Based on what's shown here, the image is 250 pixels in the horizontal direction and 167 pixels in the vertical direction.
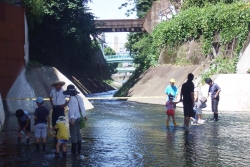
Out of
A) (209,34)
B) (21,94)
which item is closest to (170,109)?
(21,94)

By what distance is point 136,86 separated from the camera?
34.1m

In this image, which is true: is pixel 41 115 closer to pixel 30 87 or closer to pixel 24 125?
pixel 24 125

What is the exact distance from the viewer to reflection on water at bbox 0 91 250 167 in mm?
9586

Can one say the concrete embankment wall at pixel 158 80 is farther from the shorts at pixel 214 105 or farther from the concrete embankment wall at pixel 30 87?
the shorts at pixel 214 105

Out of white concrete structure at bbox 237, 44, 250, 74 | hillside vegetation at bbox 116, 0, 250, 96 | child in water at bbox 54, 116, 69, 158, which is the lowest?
child in water at bbox 54, 116, 69, 158

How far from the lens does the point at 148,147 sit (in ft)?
37.4

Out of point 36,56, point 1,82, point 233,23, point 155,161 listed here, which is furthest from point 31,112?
point 36,56

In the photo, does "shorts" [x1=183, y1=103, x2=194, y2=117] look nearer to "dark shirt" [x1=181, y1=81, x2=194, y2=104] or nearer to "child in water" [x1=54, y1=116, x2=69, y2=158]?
"dark shirt" [x1=181, y1=81, x2=194, y2=104]

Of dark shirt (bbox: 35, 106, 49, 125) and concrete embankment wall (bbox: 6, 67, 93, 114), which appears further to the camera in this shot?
concrete embankment wall (bbox: 6, 67, 93, 114)

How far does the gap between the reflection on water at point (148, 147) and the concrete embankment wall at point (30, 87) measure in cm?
418

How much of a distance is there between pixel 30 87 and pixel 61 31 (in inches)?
617

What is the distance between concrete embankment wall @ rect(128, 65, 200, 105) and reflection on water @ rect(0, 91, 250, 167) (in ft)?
41.5

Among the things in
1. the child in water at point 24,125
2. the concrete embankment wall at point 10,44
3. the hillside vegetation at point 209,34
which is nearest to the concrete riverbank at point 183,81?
the hillside vegetation at point 209,34

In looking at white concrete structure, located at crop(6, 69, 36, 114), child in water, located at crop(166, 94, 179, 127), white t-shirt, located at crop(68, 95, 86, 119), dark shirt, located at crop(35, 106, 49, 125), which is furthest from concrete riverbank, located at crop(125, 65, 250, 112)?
white t-shirt, located at crop(68, 95, 86, 119)
